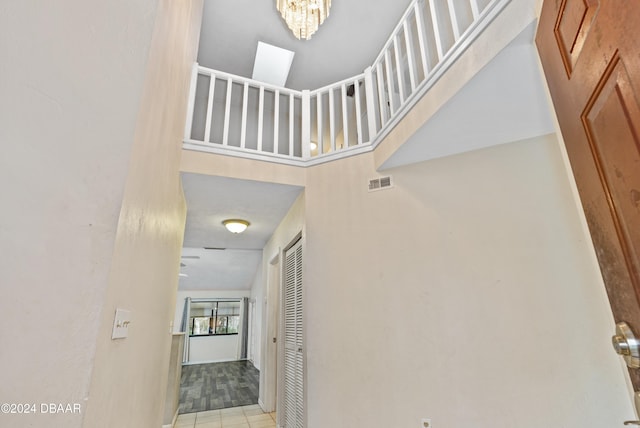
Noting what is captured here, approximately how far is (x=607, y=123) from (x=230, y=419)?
4823 mm

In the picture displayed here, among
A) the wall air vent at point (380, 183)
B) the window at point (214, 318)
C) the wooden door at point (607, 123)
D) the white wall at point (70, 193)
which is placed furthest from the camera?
the window at point (214, 318)

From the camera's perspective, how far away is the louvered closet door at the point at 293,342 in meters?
3.07

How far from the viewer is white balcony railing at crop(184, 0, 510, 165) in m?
2.13

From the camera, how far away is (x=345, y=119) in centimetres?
Result: 316

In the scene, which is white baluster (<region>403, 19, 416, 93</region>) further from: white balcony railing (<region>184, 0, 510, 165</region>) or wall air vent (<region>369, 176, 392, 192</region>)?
wall air vent (<region>369, 176, 392, 192</region>)

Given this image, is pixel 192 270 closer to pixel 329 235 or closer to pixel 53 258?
pixel 329 235

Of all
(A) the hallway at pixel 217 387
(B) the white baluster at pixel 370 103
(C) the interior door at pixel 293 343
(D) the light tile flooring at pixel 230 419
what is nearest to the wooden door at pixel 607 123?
(B) the white baluster at pixel 370 103

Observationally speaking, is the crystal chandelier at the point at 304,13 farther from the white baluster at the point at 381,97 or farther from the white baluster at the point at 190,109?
the white baluster at the point at 190,109

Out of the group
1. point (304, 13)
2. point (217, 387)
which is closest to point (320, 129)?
point (304, 13)

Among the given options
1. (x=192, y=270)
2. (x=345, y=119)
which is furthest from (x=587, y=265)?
(x=192, y=270)

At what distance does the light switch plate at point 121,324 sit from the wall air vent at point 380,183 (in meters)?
2.16

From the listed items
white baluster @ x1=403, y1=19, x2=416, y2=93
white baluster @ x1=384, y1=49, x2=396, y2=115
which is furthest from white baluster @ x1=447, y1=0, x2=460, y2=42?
white baluster @ x1=384, y1=49, x2=396, y2=115

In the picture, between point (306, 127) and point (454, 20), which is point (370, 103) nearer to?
point (306, 127)

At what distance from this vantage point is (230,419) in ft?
13.3
